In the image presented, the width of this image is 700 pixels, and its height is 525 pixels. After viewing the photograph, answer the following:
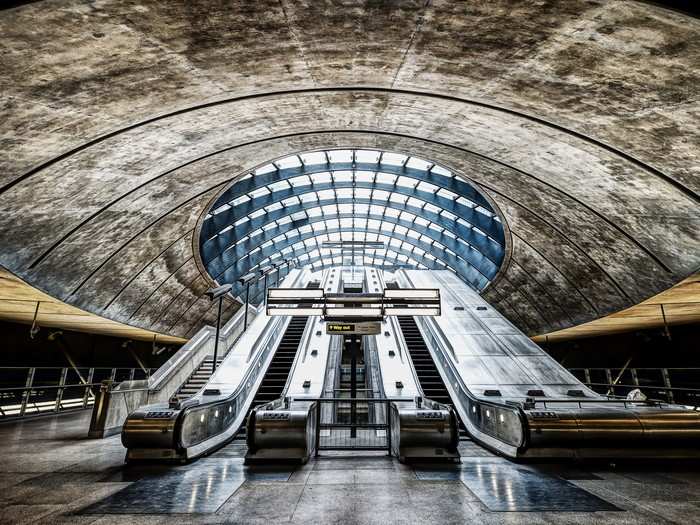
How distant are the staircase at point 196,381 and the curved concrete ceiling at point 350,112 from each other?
4740 mm

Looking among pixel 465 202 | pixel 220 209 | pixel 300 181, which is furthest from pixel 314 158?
pixel 465 202

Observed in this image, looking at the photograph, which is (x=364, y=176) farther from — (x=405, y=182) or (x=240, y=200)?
(x=240, y=200)

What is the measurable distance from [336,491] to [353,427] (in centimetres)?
338

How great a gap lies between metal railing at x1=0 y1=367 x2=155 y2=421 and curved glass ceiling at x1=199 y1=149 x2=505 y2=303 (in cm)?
850

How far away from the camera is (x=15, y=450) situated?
778 cm

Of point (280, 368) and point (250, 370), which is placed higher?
point (280, 368)

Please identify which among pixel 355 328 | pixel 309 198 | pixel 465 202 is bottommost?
pixel 355 328

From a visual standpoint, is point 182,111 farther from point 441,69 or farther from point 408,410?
point 408,410

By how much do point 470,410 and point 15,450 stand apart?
9770 millimetres

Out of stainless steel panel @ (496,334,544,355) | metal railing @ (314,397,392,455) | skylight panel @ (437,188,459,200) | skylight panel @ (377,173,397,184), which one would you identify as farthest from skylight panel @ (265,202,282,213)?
stainless steel panel @ (496,334,544,355)

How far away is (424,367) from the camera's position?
14414 mm

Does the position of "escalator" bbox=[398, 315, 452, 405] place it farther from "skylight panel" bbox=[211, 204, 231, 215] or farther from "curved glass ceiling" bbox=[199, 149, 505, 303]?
"skylight panel" bbox=[211, 204, 231, 215]

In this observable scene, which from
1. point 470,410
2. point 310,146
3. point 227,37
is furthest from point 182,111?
point 470,410

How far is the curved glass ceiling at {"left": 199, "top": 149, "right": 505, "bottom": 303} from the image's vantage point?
21.9 metres
